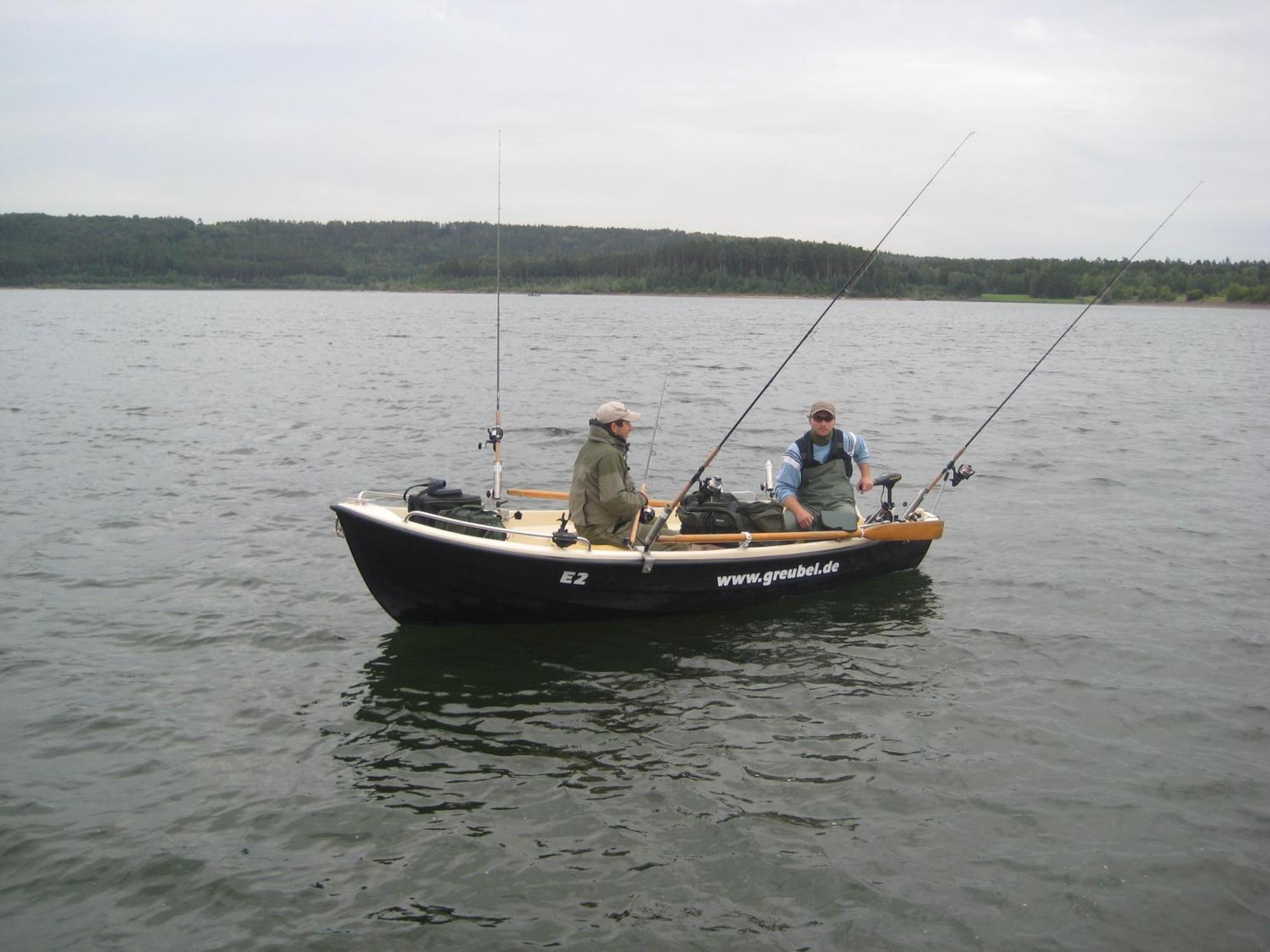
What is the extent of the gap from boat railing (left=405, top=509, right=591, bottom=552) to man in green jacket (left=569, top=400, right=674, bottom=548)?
0.19m

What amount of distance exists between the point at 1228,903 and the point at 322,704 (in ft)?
19.6

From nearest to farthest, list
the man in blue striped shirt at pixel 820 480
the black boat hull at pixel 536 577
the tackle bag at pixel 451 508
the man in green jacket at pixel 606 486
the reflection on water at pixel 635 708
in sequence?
the reflection on water at pixel 635 708
the black boat hull at pixel 536 577
the man in green jacket at pixel 606 486
the tackle bag at pixel 451 508
the man in blue striped shirt at pixel 820 480

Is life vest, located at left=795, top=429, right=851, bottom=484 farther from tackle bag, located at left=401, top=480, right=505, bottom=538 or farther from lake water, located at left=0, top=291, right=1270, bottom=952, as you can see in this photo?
tackle bag, located at left=401, top=480, right=505, bottom=538

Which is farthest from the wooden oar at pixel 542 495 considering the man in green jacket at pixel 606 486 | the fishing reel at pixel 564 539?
the fishing reel at pixel 564 539

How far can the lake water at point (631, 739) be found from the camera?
530 centimetres

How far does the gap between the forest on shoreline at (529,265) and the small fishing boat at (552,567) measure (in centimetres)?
10743

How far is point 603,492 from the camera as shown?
8570mm

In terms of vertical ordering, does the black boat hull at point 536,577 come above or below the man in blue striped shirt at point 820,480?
below

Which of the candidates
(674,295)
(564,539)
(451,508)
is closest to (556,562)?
(564,539)

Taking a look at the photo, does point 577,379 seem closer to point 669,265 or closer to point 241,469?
point 241,469

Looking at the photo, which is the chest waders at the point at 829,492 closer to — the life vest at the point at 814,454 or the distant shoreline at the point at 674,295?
the life vest at the point at 814,454

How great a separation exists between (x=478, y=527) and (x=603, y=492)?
43.0 inches

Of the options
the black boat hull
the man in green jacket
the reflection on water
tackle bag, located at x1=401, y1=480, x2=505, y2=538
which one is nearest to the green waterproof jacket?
the man in green jacket

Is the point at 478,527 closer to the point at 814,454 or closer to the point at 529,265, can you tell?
the point at 814,454
